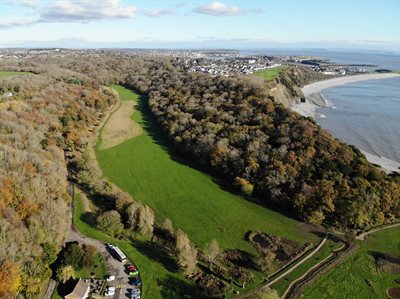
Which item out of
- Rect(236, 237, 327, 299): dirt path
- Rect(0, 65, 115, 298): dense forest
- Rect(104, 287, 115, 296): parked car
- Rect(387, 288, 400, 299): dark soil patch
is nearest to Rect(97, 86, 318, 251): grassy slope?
Rect(236, 237, 327, 299): dirt path

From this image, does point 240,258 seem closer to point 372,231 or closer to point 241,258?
point 241,258

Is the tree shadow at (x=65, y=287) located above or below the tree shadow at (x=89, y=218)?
below

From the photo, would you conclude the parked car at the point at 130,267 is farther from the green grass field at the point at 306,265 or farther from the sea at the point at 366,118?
the sea at the point at 366,118

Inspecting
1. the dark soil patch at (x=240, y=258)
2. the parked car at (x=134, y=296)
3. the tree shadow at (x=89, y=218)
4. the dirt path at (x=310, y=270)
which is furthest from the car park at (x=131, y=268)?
the dirt path at (x=310, y=270)

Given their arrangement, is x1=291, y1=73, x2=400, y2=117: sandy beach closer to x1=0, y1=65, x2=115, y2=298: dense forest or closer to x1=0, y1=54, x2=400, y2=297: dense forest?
x1=0, y1=54, x2=400, y2=297: dense forest

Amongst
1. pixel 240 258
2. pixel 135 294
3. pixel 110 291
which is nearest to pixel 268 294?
pixel 240 258

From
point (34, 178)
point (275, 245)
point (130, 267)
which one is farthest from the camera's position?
point (34, 178)
